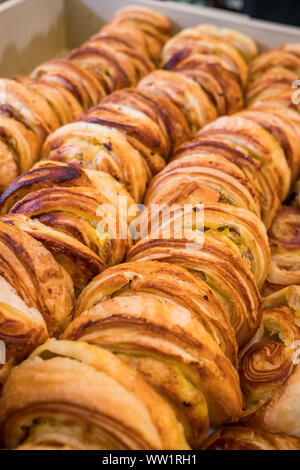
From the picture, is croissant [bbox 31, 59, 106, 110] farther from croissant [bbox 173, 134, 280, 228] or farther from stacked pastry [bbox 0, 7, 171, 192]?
croissant [bbox 173, 134, 280, 228]

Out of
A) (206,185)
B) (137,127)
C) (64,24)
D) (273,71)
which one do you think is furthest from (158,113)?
(64,24)

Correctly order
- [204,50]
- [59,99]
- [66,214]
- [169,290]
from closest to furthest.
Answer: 1. [169,290]
2. [66,214]
3. [59,99]
4. [204,50]

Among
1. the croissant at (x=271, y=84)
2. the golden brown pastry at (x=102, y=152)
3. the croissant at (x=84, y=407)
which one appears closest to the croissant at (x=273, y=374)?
the croissant at (x=84, y=407)

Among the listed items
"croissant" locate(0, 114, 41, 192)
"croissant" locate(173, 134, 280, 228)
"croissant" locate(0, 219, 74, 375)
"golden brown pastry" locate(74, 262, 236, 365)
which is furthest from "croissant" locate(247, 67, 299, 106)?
"croissant" locate(0, 219, 74, 375)

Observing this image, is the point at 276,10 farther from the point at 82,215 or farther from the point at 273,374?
the point at 273,374

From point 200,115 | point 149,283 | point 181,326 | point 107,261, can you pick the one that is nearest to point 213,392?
point 181,326

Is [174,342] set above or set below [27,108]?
below
